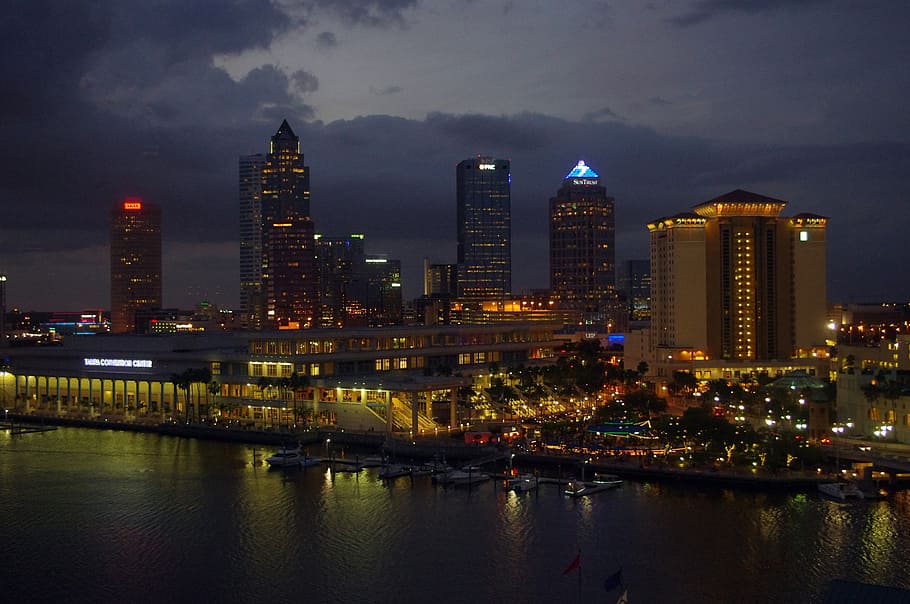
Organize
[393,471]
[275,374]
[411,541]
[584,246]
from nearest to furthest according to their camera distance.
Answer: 1. [411,541]
2. [393,471]
3. [275,374]
4. [584,246]

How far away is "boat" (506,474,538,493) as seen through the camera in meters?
41.2

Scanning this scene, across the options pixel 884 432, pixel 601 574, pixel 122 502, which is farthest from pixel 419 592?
pixel 884 432

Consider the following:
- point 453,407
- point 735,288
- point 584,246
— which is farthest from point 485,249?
point 453,407

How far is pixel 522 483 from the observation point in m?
41.5

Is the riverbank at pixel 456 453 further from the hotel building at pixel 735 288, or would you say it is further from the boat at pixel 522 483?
the hotel building at pixel 735 288

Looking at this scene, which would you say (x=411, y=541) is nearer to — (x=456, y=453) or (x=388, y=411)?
(x=456, y=453)

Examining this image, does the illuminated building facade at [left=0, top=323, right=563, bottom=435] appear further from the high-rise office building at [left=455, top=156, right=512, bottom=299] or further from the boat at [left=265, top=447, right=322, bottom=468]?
the high-rise office building at [left=455, top=156, right=512, bottom=299]

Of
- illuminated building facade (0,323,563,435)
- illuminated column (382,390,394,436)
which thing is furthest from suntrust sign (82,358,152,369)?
illuminated column (382,390,394,436)

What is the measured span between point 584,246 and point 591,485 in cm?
14154

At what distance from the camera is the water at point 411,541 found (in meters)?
28.9

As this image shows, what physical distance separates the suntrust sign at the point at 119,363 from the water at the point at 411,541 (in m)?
24.2

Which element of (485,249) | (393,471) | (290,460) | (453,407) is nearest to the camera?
(393,471)

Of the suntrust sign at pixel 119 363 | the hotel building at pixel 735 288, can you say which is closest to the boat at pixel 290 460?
the suntrust sign at pixel 119 363

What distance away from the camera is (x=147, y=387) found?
6850 cm
